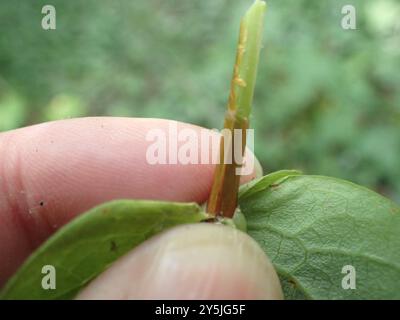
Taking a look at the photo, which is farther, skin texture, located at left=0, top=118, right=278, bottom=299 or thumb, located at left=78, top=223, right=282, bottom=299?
skin texture, located at left=0, top=118, right=278, bottom=299

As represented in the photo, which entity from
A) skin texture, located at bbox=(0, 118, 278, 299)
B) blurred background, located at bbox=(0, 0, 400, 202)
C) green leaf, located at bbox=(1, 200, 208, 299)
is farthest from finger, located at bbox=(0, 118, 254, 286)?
blurred background, located at bbox=(0, 0, 400, 202)

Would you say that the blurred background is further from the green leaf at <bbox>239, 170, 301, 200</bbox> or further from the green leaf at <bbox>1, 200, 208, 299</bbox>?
the green leaf at <bbox>1, 200, 208, 299</bbox>

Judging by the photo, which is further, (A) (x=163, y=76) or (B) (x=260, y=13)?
(A) (x=163, y=76)

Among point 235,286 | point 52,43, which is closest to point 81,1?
point 52,43

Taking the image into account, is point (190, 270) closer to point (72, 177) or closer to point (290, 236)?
point (290, 236)

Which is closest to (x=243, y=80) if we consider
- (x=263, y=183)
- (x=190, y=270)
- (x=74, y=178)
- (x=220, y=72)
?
(x=263, y=183)
